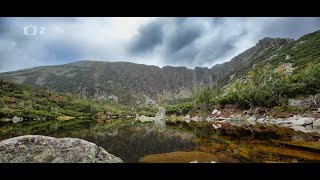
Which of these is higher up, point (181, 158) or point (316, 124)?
point (316, 124)

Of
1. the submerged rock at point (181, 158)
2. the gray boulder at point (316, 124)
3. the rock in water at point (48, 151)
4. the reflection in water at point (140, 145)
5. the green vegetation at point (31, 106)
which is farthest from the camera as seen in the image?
the green vegetation at point (31, 106)

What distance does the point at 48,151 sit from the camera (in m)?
7.71

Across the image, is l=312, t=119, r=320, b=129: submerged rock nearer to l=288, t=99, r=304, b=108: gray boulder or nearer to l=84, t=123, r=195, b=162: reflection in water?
l=288, t=99, r=304, b=108: gray boulder

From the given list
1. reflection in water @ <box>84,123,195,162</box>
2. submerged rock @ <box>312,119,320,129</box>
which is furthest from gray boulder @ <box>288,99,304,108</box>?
reflection in water @ <box>84,123,195,162</box>

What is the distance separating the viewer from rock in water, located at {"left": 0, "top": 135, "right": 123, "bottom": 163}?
291 inches

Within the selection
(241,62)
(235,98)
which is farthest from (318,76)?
(241,62)

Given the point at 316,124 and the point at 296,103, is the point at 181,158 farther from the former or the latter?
the point at 296,103

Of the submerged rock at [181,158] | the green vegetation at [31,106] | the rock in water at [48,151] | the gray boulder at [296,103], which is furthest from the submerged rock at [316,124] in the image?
the green vegetation at [31,106]

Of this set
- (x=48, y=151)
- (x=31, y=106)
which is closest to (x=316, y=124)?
(x=48, y=151)

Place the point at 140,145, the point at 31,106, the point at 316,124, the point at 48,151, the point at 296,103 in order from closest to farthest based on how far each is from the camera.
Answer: the point at 48,151 < the point at 140,145 < the point at 316,124 < the point at 296,103 < the point at 31,106

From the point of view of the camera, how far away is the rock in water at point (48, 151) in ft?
24.3

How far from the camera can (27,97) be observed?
3228 inches

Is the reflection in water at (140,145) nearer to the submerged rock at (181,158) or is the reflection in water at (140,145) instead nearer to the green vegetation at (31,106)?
the submerged rock at (181,158)
